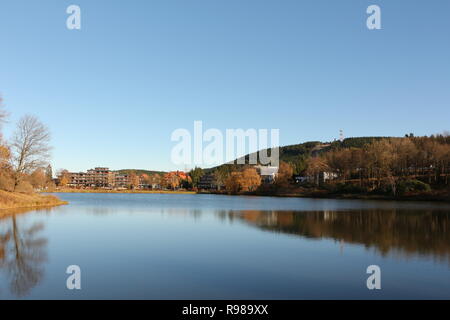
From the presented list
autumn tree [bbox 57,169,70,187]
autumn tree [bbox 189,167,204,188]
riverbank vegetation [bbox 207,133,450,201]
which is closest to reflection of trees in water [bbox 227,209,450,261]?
riverbank vegetation [bbox 207,133,450,201]

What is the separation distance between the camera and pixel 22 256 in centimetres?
1387

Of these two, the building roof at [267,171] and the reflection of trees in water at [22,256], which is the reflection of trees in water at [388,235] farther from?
the building roof at [267,171]

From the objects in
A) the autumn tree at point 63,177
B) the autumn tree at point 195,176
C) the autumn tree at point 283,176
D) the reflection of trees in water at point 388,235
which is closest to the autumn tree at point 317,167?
the autumn tree at point 283,176

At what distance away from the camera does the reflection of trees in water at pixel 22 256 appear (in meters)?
10.4

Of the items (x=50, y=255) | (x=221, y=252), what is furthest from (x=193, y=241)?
(x=50, y=255)

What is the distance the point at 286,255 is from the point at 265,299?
19.6 ft

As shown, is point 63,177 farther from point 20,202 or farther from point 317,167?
point 20,202

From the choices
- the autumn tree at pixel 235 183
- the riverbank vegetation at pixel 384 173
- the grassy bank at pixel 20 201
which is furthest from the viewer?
the autumn tree at pixel 235 183

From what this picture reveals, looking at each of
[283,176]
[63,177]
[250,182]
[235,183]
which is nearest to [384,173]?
[283,176]

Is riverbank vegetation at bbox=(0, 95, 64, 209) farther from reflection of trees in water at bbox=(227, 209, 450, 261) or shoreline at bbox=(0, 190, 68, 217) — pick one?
reflection of trees in water at bbox=(227, 209, 450, 261)

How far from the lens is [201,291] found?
9633 mm

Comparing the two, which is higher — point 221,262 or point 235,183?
point 235,183

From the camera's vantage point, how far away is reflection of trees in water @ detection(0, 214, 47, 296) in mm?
10367

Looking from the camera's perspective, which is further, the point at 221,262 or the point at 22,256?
the point at 22,256
